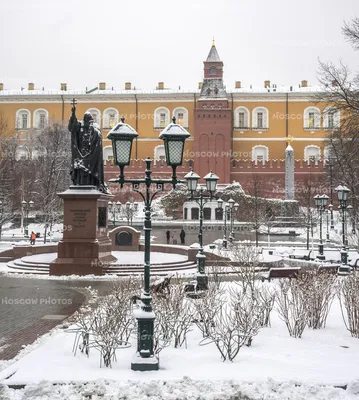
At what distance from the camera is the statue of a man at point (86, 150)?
1420cm

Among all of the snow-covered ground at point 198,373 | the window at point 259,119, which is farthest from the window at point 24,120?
the snow-covered ground at point 198,373

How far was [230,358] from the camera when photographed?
587 cm

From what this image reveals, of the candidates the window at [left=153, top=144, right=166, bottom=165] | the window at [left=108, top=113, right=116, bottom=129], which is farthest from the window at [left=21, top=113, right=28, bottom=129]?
the window at [left=153, top=144, right=166, bottom=165]

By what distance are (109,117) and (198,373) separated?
51.6m

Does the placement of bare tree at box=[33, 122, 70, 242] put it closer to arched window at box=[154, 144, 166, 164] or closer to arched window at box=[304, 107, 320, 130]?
arched window at box=[154, 144, 166, 164]

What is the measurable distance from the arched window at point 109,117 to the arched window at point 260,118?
48.5 feet

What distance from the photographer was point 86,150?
569 inches

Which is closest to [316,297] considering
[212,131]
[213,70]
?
[212,131]

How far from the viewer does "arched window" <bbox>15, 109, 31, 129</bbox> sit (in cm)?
5575

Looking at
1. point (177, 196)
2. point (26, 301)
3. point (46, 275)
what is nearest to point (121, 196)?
→ point (177, 196)

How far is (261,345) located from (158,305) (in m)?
1.43

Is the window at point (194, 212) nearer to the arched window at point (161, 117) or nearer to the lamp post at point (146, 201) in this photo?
the arched window at point (161, 117)

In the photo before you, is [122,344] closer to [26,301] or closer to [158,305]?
[158,305]

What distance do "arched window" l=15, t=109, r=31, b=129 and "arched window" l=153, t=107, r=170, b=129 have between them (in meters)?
14.0
